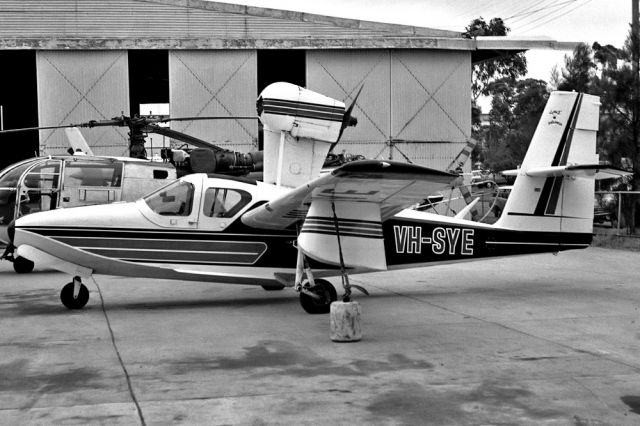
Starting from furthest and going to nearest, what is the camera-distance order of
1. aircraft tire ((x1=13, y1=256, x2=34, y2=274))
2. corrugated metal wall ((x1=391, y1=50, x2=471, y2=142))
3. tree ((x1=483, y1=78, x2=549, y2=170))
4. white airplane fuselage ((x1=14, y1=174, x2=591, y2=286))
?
tree ((x1=483, y1=78, x2=549, y2=170)) < corrugated metal wall ((x1=391, y1=50, x2=471, y2=142)) < aircraft tire ((x1=13, y1=256, x2=34, y2=274)) < white airplane fuselage ((x1=14, y1=174, x2=591, y2=286))

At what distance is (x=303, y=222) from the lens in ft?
37.8

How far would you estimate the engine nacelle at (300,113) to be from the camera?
12.0m

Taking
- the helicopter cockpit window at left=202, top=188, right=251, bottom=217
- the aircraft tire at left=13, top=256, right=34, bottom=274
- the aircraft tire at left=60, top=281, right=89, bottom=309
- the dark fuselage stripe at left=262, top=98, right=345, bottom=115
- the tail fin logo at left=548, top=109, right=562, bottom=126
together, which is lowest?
the aircraft tire at left=13, top=256, right=34, bottom=274

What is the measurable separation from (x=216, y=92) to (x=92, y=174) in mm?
14001

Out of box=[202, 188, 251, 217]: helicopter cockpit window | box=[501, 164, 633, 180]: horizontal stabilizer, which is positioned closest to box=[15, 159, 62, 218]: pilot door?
box=[202, 188, 251, 217]: helicopter cockpit window

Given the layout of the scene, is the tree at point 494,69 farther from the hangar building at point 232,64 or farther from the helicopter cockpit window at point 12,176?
the helicopter cockpit window at point 12,176

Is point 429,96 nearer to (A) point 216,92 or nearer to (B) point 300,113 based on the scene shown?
(A) point 216,92

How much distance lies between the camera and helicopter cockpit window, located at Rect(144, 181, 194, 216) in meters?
11.5

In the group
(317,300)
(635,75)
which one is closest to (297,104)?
(317,300)

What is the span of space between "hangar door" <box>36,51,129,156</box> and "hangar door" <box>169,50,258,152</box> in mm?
1868

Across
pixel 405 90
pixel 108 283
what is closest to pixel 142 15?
pixel 405 90

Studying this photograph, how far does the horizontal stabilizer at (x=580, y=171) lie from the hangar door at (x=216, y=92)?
58.9ft

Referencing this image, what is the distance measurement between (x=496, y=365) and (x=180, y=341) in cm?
334

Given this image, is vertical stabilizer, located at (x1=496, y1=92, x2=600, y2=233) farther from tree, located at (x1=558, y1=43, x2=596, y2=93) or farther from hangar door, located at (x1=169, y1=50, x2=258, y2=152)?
hangar door, located at (x1=169, y1=50, x2=258, y2=152)
